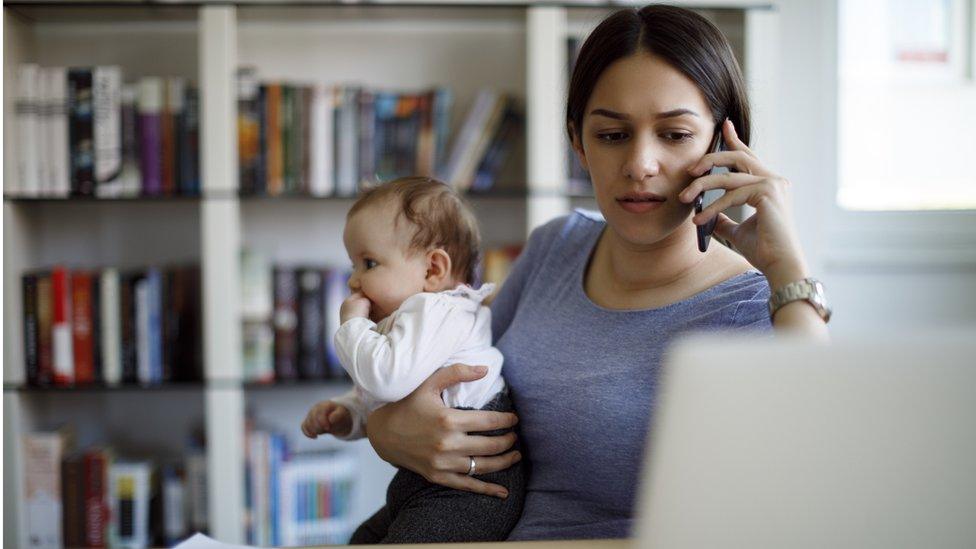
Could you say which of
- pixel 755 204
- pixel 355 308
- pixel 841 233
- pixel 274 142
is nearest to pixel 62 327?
pixel 274 142

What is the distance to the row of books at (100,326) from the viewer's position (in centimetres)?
250

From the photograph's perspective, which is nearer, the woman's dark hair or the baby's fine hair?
the woman's dark hair

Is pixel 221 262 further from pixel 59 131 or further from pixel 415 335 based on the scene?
pixel 415 335

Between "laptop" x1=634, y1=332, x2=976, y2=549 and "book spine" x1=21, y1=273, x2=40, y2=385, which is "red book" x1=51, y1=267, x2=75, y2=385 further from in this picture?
"laptop" x1=634, y1=332, x2=976, y2=549

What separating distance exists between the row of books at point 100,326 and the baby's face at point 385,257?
145 cm

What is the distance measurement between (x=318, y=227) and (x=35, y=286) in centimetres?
84

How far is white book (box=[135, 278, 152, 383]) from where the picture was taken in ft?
8.25

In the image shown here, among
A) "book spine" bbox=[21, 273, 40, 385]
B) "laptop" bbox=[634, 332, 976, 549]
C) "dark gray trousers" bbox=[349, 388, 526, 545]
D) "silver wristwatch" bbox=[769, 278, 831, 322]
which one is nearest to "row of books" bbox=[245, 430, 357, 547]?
"book spine" bbox=[21, 273, 40, 385]

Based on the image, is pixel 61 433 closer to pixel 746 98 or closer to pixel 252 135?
pixel 252 135

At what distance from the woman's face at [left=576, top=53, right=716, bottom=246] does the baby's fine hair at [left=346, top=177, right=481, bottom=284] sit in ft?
0.76

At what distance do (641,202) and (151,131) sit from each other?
1.81m

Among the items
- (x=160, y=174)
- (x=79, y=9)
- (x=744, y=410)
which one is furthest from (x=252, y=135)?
(x=744, y=410)

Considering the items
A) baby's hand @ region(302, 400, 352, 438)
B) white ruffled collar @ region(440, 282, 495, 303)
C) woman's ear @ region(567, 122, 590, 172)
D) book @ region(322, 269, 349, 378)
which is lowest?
baby's hand @ region(302, 400, 352, 438)

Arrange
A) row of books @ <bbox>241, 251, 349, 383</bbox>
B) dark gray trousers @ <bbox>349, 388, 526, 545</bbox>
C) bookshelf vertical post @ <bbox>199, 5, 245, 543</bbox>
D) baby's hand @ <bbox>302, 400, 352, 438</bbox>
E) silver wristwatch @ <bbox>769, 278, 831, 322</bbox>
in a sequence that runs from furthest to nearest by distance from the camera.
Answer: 1. row of books @ <bbox>241, 251, 349, 383</bbox>
2. bookshelf vertical post @ <bbox>199, 5, 245, 543</bbox>
3. baby's hand @ <bbox>302, 400, 352, 438</bbox>
4. dark gray trousers @ <bbox>349, 388, 526, 545</bbox>
5. silver wristwatch @ <bbox>769, 278, 831, 322</bbox>
